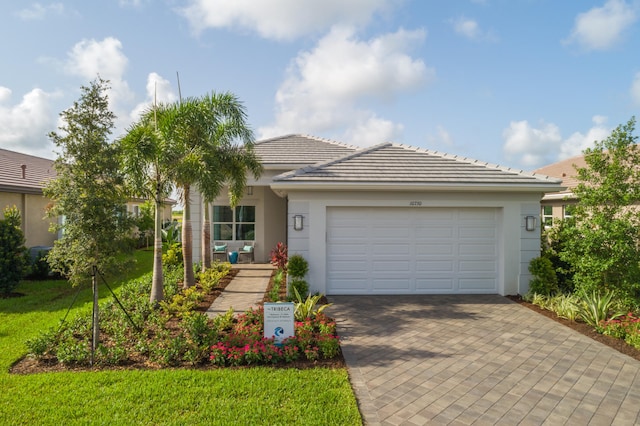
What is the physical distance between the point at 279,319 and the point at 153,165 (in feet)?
17.4

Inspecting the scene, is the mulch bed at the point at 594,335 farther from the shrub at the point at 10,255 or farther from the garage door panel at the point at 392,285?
the shrub at the point at 10,255

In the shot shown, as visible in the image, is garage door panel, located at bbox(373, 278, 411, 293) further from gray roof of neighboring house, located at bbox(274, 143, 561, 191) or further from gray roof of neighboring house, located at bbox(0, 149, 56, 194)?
gray roof of neighboring house, located at bbox(0, 149, 56, 194)

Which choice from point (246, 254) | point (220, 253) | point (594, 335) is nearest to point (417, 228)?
point (594, 335)

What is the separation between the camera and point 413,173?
10.1m

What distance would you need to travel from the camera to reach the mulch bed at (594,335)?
6.18 metres

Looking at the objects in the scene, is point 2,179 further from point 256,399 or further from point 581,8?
point 581,8

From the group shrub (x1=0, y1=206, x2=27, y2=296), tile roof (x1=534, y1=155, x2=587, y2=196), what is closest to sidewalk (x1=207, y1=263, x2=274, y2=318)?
shrub (x1=0, y1=206, x2=27, y2=296)

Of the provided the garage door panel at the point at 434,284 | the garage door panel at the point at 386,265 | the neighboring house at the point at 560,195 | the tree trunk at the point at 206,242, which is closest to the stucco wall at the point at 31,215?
the tree trunk at the point at 206,242

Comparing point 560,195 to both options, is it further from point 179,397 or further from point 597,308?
point 179,397

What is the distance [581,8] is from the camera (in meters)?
9.74

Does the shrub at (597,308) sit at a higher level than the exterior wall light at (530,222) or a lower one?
lower

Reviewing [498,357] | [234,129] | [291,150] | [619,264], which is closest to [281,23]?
[234,129]

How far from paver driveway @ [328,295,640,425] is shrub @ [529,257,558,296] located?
1.50m

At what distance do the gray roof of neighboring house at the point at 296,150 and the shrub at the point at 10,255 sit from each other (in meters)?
8.29
